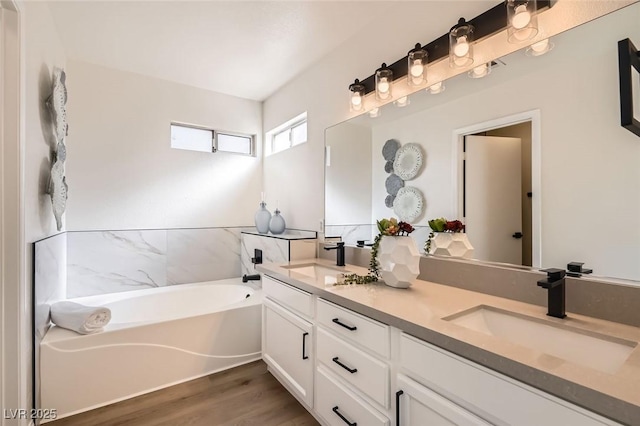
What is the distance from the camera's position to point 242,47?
7.86 feet

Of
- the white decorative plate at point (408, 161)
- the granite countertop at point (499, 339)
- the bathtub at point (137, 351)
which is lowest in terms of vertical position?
the bathtub at point (137, 351)

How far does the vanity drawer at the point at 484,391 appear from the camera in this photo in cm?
69

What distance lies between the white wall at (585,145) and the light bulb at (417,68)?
438 millimetres

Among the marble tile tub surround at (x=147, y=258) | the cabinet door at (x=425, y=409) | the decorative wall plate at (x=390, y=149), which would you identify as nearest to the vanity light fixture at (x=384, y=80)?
the decorative wall plate at (x=390, y=149)

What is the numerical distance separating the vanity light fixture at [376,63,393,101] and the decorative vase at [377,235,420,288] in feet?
3.33

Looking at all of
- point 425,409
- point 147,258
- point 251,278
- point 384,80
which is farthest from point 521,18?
point 147,258

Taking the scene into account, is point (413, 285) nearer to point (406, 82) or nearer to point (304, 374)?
point (304, 374)

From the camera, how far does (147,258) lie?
2.93 metres

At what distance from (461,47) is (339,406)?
6.19ft

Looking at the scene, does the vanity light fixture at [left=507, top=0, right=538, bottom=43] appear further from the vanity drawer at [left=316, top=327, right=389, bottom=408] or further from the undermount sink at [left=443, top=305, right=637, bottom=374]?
the vanity drawer at [left=316, top=327, right=389, bottom=408]

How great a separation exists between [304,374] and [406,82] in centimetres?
187

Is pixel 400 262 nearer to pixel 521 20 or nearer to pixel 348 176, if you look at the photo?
pixel 348 176

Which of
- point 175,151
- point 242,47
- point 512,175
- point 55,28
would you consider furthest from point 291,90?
point 512,175

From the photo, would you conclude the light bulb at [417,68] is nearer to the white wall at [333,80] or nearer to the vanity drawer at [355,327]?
the white wall at [333,80]
